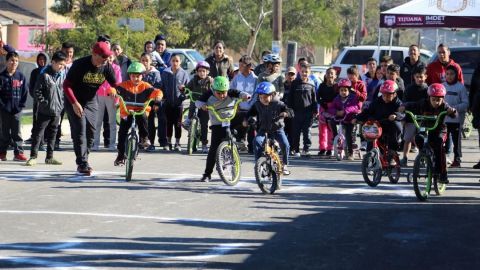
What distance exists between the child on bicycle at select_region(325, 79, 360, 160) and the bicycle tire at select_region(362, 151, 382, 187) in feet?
14.0

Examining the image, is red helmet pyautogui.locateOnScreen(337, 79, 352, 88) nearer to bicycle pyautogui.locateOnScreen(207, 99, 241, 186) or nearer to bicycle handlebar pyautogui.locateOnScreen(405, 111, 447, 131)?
bicycle pyautogui.locateOnScreen(207, 99, 241, 186)

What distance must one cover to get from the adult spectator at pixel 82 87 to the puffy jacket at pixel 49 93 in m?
1.52

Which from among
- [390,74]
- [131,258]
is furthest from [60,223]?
[390,74]

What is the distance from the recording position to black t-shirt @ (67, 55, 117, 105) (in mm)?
15617

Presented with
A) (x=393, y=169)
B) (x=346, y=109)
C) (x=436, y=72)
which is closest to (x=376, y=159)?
(x=393, y=169)

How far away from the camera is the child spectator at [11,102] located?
58.8 ft

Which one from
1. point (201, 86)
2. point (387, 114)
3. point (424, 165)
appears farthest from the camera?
point (201, 86)

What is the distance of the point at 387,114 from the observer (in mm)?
15805

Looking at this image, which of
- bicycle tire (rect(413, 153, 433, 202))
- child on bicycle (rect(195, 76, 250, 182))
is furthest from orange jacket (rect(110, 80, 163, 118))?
bicycle tire (rect(413, 153, 433, 202))

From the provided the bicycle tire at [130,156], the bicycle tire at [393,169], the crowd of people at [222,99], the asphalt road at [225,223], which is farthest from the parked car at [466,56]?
the bicycle tire at [130,156]

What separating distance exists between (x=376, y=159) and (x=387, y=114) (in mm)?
1140

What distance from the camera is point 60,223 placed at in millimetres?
11266

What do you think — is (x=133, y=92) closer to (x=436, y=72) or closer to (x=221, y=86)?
(x=221, y=86)

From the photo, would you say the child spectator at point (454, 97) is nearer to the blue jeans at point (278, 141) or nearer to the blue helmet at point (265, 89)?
the blue jeans at point (278, 141)
